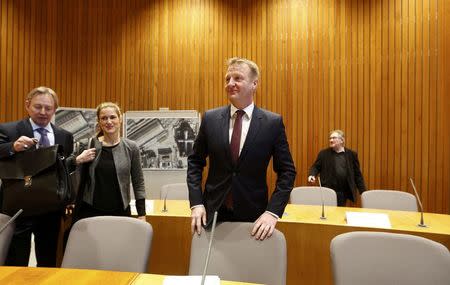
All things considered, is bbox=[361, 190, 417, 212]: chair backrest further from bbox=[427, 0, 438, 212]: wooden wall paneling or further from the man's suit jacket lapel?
the man's suit jacket lapel

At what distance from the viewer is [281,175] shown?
1.92m

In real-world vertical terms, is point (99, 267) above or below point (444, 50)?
below

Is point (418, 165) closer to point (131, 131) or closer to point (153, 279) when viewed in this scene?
point (131, 131)

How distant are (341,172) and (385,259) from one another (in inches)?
128

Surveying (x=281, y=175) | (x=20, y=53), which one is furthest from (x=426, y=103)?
(x=20, y=53)

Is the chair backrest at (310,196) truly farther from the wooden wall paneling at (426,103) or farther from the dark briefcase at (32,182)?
the dark briefcase at (32,182)

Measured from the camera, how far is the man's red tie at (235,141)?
74.2 inches

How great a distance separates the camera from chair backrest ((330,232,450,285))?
157cm

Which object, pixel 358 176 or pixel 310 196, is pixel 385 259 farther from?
pixel 358 176

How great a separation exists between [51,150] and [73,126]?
3888 millimetres

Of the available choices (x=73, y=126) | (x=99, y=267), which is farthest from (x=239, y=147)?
(x=73, y=126)

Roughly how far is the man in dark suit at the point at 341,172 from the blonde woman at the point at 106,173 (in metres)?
2.78

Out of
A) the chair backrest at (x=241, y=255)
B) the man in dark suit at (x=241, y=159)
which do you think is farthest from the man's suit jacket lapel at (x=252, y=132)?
the chair backrest at (x=241, y=255)

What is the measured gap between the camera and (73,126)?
18.9 feet
